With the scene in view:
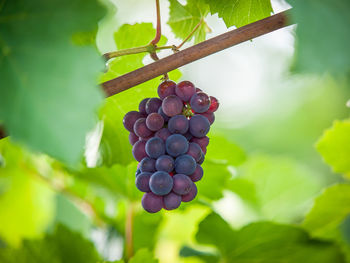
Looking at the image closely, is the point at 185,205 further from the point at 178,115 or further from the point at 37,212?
the point at 37,212

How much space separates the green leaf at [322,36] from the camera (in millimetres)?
412

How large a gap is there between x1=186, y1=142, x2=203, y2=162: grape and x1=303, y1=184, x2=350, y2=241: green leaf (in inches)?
18.5

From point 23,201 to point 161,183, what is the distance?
1.13 m

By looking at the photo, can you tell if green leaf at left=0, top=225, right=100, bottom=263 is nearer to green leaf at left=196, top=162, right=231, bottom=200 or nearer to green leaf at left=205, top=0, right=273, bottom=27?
green leaf at left=196, top=162, right=231, bottom=200

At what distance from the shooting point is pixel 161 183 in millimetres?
587

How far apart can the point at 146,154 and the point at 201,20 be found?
0.38 m

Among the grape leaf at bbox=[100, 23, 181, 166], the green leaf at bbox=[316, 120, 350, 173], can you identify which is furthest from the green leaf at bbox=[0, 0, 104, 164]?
the green leaf at bbox=[316, 120, 350, 173]

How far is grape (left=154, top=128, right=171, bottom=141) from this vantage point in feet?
2.09

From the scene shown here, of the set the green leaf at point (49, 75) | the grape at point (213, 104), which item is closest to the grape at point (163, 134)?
the grape at point (213, 104)

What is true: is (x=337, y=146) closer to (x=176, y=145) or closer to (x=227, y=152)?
(x=227, y=152)

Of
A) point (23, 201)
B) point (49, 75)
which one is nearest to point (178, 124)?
point (49, 75)

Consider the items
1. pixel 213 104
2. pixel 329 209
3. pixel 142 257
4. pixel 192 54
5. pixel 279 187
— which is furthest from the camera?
pixel 279 187

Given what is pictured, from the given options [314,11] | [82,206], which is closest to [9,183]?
[82,206]

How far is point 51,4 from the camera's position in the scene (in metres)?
0.43
